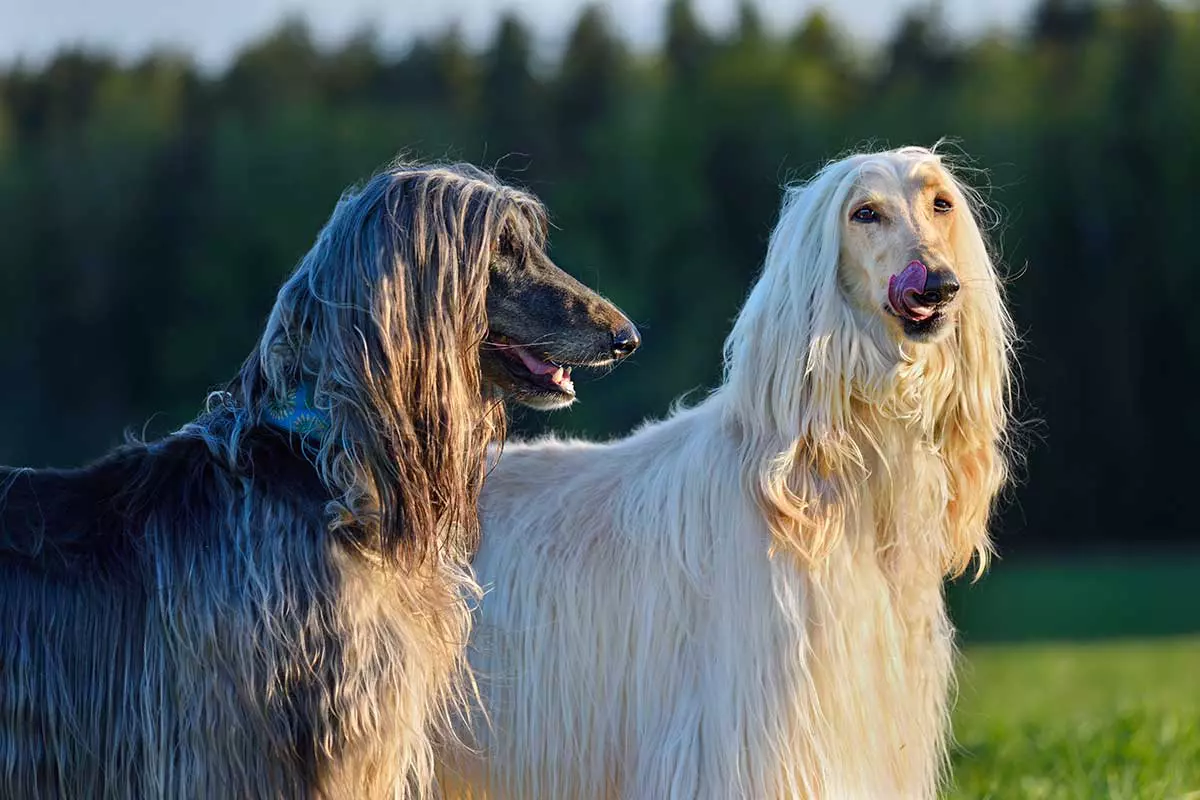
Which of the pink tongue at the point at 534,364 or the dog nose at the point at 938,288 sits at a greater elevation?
the dog nose at the point at 938,288

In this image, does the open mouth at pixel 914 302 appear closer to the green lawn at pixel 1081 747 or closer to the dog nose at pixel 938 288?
the dog nose at pixel 938 288

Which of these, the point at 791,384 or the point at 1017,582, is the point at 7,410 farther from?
the point at 791,384

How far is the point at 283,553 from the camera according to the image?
304 cm

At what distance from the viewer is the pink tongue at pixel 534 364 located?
11.0 feet

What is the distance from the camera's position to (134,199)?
24984 mm

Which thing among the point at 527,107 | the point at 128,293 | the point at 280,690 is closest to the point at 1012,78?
the point at 527,107

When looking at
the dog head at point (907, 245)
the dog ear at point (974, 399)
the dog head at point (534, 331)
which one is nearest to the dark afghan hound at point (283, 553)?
the dog head at point (534, 331)

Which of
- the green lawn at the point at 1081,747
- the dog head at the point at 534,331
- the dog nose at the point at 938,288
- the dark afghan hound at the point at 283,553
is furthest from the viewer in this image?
the green lawn at the point at 1081,747

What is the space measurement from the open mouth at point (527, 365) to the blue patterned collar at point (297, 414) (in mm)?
442

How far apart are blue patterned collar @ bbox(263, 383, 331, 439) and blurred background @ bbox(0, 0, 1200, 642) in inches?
626

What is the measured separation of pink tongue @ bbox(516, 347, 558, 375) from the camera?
334 cm

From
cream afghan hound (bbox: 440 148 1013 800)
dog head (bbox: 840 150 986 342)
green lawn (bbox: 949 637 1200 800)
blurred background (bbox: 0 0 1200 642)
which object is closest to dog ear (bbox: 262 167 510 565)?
cream afghan hound (bbox: 440 148 1013 800)

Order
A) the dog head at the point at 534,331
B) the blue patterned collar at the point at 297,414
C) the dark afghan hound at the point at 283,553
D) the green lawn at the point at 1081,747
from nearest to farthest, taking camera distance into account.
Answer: the dark afghan hound at the point at 283,553 → the blue patterned collar at the point at 297,414 → the dog head at the point at 534,331 → the green lawn at the point at 1081,747

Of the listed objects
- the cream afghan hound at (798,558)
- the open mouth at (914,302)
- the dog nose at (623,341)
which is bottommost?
the cream afghan hound at (798,558)
